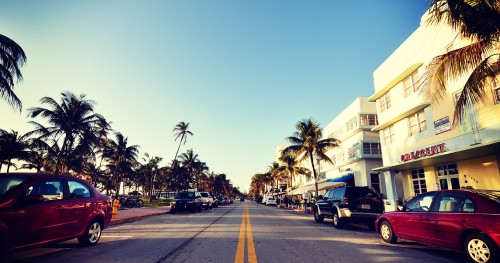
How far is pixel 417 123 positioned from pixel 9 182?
2193 centimetres

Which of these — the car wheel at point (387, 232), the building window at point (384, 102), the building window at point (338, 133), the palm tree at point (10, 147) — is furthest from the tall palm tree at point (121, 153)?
the car wheel at point (387, 232)

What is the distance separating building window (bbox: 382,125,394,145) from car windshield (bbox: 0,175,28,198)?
23.8m

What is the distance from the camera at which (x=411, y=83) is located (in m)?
20.2

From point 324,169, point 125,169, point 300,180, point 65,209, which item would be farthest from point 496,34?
point 300,180

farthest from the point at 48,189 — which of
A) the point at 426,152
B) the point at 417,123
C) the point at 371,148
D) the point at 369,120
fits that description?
the point at 369,120

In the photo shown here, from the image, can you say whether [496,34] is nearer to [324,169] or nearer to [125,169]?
[324,169]

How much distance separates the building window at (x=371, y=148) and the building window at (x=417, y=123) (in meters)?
8.42

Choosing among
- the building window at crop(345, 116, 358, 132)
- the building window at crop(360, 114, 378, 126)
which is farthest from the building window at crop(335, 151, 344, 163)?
the building window at crop(360, 114, 378, 126)

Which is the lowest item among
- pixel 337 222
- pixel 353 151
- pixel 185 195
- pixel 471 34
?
pixel 337 222

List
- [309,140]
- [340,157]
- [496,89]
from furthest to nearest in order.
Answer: [340,157] → [309,140] → [496,89]

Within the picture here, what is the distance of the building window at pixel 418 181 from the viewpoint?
19.3 metres

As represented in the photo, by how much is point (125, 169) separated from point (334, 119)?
110 feet

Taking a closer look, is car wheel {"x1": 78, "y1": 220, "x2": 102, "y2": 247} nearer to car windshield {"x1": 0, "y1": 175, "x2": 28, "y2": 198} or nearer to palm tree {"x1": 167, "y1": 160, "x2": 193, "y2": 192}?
car windshield {"x1": 0, "y1": 175, "x2": 28, "y2": 198}

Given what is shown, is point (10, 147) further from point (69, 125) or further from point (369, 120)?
point (369, 120)
